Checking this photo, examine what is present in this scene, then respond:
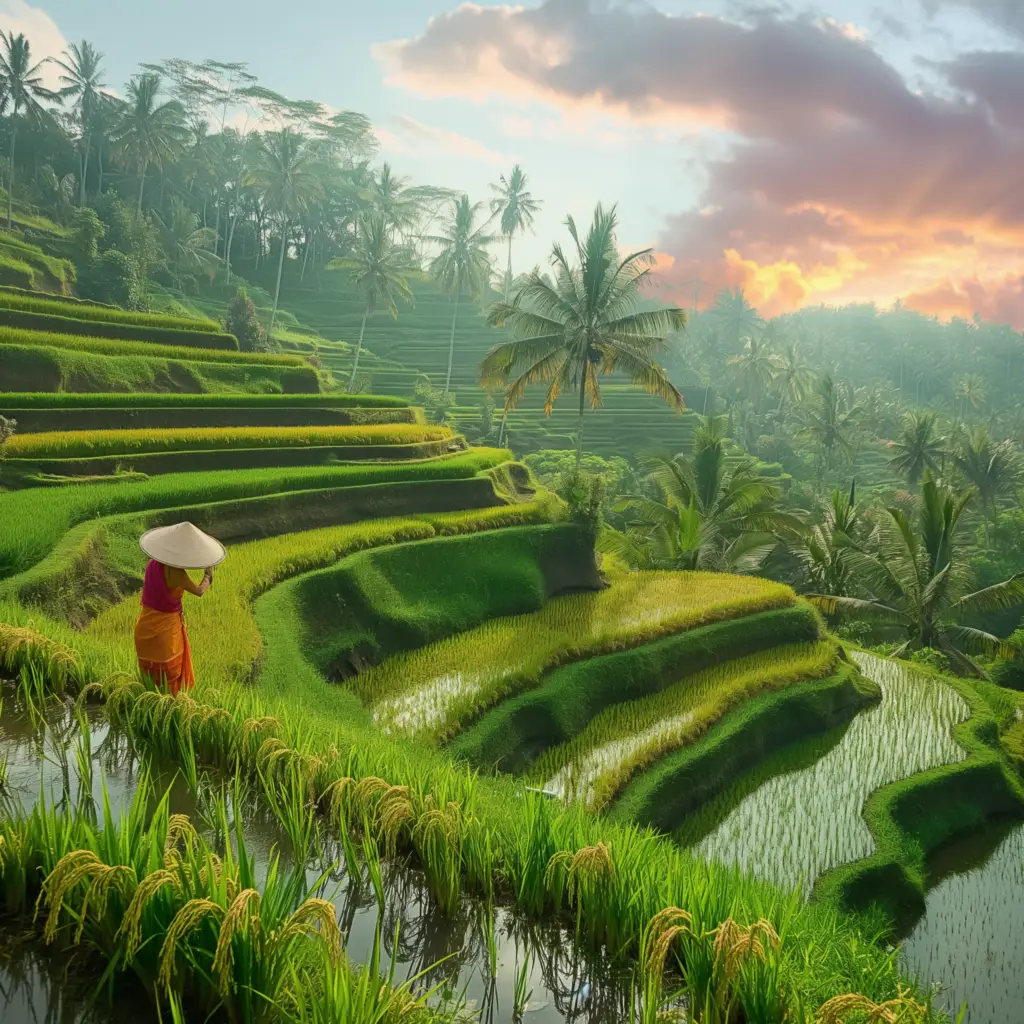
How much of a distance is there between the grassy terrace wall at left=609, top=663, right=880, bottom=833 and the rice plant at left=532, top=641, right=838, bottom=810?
137 mm

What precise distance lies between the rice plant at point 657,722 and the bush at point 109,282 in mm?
24923

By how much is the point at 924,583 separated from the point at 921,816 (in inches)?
267

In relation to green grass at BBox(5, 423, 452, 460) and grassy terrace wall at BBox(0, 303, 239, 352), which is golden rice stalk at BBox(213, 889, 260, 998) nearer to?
green grass at BBox(5, 423, 452, 460)

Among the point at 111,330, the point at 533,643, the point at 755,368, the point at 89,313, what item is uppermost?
the point at 755,368

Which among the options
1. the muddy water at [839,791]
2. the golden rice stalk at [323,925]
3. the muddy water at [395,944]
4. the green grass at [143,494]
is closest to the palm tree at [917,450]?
the muddy water at [839,791]

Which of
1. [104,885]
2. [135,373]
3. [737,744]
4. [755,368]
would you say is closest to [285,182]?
[135,373]

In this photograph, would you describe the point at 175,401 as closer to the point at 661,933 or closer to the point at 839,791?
the point at 839,791

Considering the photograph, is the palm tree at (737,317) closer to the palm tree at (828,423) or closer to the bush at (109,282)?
the palm tree at (828,423)

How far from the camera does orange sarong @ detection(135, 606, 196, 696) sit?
4.95m

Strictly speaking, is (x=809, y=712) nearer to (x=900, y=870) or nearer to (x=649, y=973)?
(x=900, y=870)

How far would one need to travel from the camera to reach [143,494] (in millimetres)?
10227

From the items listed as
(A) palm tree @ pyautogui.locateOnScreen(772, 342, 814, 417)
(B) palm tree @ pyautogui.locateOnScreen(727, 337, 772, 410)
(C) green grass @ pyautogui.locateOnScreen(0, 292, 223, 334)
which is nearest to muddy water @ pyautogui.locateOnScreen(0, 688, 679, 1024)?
(C) green grass @ pyautogui.locateOnScreen(0, 292, 223, 334)

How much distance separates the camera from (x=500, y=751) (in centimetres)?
815

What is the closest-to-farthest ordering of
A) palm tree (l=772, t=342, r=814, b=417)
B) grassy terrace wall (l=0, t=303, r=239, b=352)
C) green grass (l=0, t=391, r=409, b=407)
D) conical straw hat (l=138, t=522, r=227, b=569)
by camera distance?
1. conical straw hat (l=138, t=522, r=227, b=569)
2. green grass (l=0, t=391, r=409, b=407)
3. grassy terrace wall (l=0, t=303, r=239, b=352)
4. palm tree (l=772, t=342, r=814, b=417)
